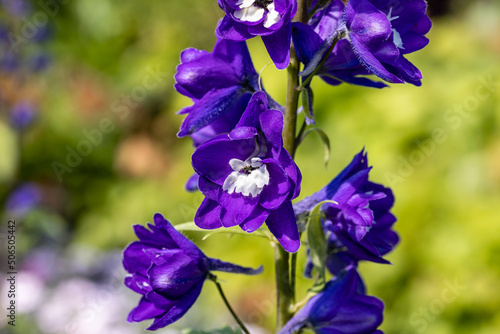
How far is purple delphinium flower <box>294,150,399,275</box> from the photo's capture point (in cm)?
126

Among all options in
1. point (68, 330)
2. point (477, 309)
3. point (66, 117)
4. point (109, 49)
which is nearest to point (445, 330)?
point (477, 309)

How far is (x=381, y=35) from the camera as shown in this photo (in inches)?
44.1

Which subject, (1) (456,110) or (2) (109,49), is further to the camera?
(2) (109,49)

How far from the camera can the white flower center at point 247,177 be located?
45.5 inches

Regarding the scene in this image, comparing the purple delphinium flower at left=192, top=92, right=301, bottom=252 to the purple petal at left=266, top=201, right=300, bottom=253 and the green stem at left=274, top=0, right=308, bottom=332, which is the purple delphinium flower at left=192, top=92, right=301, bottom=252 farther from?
the green stem at left=274, top=0, right=308, bottom=332

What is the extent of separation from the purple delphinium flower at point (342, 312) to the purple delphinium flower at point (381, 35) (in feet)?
1.59

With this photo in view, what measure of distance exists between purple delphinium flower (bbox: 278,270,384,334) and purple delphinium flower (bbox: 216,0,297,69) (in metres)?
0.55

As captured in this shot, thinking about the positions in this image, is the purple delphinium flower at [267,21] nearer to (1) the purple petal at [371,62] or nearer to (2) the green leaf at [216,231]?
(1) the purple petal at [371,62]

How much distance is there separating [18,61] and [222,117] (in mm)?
3287

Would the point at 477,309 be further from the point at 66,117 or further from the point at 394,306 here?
the point at 66,117

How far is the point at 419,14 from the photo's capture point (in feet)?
4.12

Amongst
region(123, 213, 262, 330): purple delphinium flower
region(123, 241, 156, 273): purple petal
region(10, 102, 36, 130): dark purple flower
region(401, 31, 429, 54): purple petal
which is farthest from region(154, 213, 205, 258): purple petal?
region(10, 102, 36, 130): dark purple flower

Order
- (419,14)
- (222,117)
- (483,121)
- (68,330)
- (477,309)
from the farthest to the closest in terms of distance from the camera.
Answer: (483,121) → (68,330) → (477,309) → (222,117) → (419,14)

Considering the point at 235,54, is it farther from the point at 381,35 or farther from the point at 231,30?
the point at 381,35
